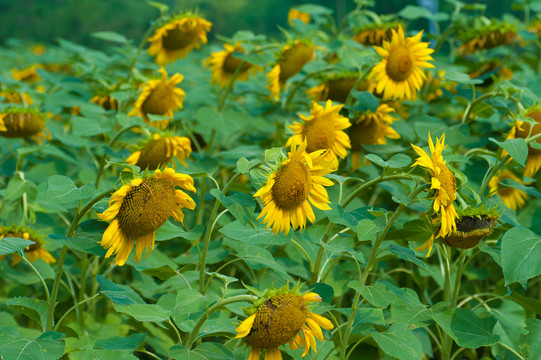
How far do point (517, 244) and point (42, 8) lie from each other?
17306 mm

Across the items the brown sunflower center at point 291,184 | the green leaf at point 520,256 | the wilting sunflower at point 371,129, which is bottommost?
the wilting sunflower at point 371,129

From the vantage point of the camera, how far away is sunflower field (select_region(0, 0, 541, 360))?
1.23m

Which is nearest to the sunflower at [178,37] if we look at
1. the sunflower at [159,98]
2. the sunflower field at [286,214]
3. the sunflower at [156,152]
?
the sunflower field at [286,214]

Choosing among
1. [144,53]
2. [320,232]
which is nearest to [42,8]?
[144,53]

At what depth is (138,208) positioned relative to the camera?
1.20 meters

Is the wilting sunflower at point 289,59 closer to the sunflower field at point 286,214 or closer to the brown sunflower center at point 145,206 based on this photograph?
the sunflower field at point 286,214

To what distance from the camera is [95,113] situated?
2117 mm

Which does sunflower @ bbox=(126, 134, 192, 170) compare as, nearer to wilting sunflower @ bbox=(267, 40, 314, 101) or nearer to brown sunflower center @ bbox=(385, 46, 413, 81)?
wilting sunflower @ bbox=(267, 40, 314, 101)

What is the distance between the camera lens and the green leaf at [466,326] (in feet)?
4.49

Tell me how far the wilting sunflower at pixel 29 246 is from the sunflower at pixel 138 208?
556 mm

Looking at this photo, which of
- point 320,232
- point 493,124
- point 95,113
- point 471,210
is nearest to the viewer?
point 471,210

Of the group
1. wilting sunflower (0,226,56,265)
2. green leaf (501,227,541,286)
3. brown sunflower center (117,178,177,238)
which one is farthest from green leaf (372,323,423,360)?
wilting sunflower (0,226,56,265)

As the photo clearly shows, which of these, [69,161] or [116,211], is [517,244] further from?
[69,161]

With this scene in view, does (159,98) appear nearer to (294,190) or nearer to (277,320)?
(294,190)
